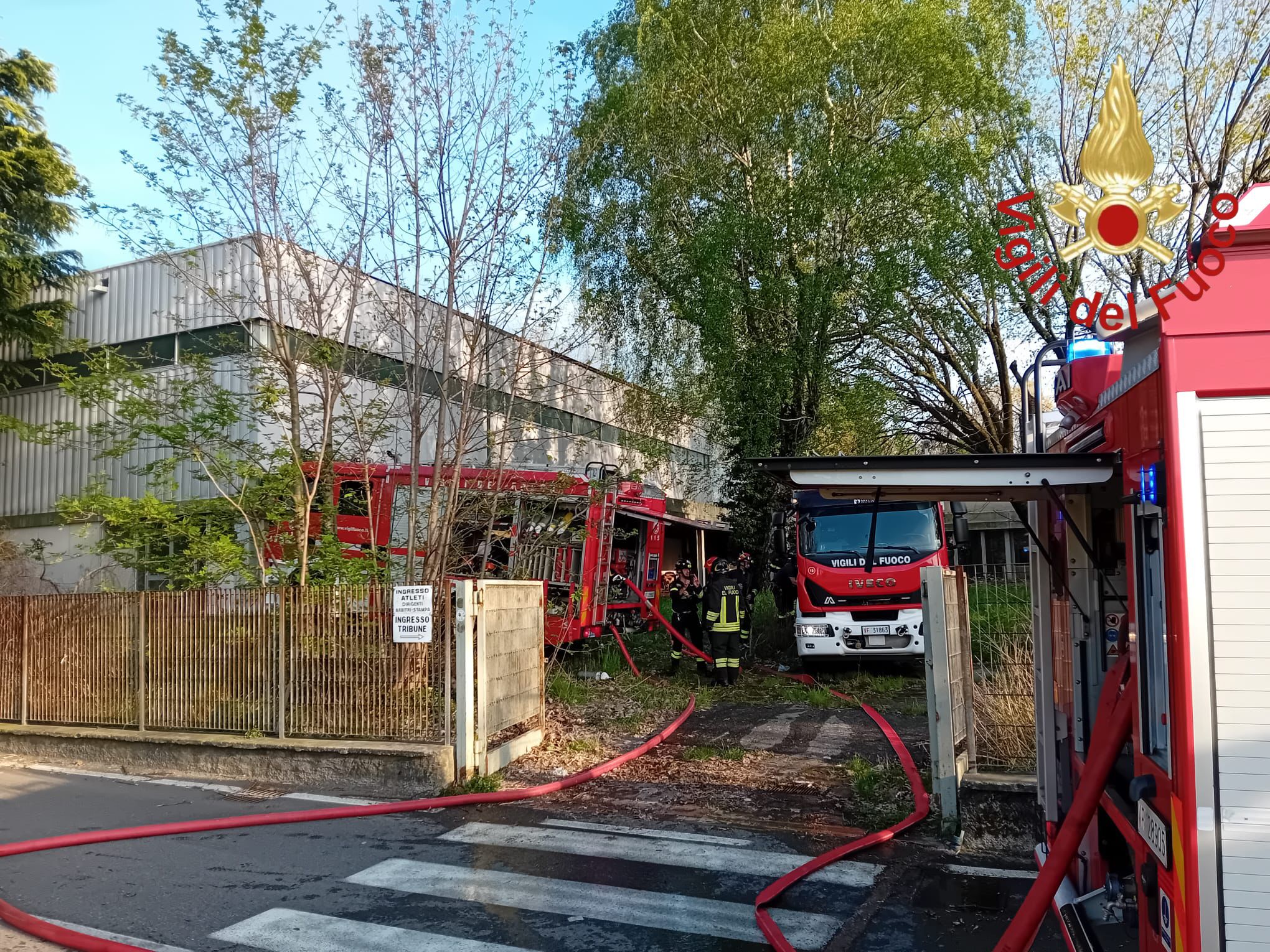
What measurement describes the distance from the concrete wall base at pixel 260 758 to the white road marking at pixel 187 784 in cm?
13

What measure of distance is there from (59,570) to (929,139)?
65.3ft

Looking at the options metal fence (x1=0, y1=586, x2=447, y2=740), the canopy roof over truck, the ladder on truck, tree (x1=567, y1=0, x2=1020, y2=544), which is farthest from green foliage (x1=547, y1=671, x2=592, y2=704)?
the canopy roof over truck

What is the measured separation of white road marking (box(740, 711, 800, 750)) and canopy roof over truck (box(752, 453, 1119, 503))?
623cm

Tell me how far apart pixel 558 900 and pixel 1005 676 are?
3.99 metres

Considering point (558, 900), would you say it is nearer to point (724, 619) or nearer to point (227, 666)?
point (227, 666)

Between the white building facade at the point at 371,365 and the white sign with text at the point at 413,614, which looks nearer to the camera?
the white sign with text at the point at 413,614

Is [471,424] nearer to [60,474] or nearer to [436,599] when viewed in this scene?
[436,599]

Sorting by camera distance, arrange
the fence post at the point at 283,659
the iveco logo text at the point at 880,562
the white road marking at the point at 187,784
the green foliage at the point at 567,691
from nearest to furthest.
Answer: the white road marking at the point at 187,784 < the fence post at the point at 283,659 < the green foliage at the point at 567,691 < the iveco logo text at the point at 880,562

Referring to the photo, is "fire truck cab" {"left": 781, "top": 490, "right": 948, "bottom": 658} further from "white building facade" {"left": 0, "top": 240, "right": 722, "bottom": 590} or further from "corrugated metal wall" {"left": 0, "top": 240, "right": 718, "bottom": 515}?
"white building facade" {"left": 0, "top": 240, "right": 722, "bottom": 590}

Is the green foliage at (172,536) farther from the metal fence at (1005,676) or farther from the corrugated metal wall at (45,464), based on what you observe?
the corrugated metal wall at (45,464)

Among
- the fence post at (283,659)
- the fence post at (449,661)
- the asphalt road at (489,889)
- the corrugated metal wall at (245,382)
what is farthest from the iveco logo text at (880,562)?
the fence post at (283,659)

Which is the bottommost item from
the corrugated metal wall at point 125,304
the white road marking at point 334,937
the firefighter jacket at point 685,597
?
the white road marking at point 334,937

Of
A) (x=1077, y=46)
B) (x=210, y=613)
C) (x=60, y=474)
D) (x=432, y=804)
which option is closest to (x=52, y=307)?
(x=60, y=474)

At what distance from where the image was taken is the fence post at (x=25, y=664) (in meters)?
10.5
